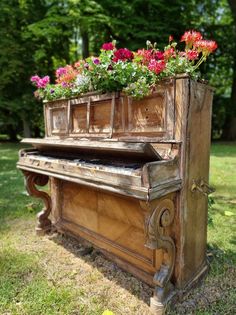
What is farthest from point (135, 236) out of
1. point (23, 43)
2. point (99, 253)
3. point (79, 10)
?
point (23, 43)

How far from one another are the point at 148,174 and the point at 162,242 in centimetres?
57

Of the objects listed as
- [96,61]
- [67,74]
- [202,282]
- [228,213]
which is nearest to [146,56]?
[96,61]

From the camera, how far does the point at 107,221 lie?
9.12ft

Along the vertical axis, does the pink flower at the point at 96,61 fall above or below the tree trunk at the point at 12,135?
above

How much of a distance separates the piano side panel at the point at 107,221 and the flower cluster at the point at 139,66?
1.04 meters

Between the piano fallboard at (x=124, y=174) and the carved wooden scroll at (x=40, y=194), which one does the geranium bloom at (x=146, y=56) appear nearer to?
the piano fallboard at (x=124, y=174)

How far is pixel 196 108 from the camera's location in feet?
6.68

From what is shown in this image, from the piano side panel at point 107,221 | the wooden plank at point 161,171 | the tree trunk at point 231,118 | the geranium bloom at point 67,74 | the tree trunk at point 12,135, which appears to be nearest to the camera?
the wooden plank at point 161,171

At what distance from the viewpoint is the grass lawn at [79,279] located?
2088 mm

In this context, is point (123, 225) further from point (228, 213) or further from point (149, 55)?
point (228, 213)

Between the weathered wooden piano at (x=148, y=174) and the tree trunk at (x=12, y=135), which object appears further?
the tree trunk at (x=12, y=135)

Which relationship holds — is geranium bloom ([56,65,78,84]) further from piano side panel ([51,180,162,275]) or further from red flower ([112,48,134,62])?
piano side panel ([51,180,162,275])

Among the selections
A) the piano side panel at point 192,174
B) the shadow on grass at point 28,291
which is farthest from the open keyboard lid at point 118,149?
the shadow on grass at point 28,291

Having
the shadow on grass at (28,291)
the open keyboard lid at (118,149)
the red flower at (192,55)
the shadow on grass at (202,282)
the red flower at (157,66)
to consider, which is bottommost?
the shadow on grass at (28,291)
